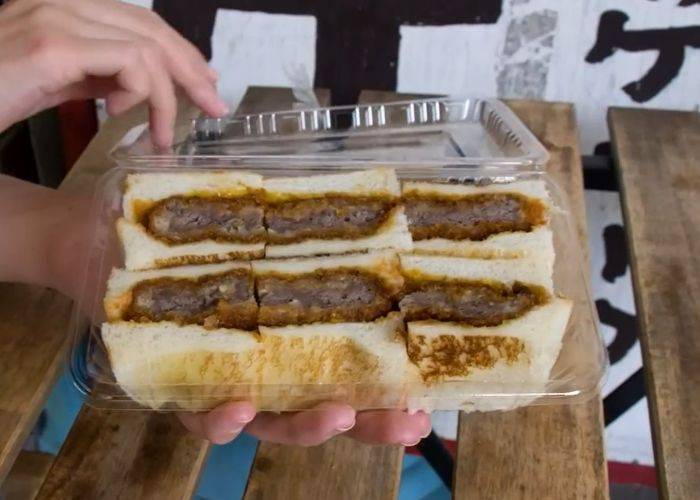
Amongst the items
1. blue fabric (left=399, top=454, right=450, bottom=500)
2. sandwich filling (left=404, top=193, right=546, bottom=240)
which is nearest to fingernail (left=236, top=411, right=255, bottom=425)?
sandwich filling (left=404, top=193, right=546, bottom=240)

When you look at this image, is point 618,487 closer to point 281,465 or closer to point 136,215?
point 281,465

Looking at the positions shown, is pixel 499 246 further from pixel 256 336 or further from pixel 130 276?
pixel 130 276

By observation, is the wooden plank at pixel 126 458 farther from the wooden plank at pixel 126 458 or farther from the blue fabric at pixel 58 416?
the blue fabric at pixel 58 416

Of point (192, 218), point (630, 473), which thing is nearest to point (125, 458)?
point (192, 218)

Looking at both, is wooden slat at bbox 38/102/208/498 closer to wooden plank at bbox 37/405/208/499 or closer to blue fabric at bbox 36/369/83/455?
wooden plank at bbox 37/405/208/499

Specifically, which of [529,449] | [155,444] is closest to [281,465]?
[155,444]

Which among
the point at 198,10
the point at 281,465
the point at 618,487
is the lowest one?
the point at 618,487

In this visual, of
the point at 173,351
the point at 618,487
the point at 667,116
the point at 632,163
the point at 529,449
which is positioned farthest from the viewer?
the point at 618,487
